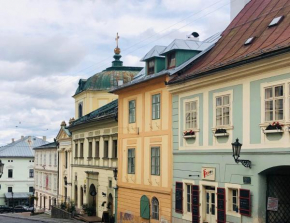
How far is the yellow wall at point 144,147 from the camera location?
2447 cm

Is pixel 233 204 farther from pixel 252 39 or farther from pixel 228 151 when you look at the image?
pixel 252 39

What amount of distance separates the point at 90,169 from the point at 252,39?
20.0m

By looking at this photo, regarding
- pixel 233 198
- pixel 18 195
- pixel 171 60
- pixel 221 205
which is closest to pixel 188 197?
pixel 221 205

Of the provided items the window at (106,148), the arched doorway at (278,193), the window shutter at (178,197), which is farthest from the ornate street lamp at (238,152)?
the window at (106,148)

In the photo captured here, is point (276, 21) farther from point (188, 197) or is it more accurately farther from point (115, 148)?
point (115, 148)

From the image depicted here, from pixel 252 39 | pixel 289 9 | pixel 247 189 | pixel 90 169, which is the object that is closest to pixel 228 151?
pixel 247 189

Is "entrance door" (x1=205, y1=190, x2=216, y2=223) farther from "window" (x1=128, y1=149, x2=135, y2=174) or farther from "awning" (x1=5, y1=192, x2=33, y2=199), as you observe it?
"awning" (x1=5, y1=192, x2=33, y2=199)

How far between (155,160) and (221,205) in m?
5.86

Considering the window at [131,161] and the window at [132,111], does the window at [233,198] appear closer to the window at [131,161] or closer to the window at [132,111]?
the window at [131,161]

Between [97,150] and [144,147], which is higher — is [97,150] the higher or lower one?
the lower one

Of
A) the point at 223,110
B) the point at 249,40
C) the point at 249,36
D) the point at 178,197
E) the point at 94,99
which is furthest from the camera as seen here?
the point at 94,99

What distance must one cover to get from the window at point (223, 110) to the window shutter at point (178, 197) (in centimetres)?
380

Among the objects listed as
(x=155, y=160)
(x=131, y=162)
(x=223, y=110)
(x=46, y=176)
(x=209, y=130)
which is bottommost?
(x=46, y=176)

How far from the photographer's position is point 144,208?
26312 millimetres
